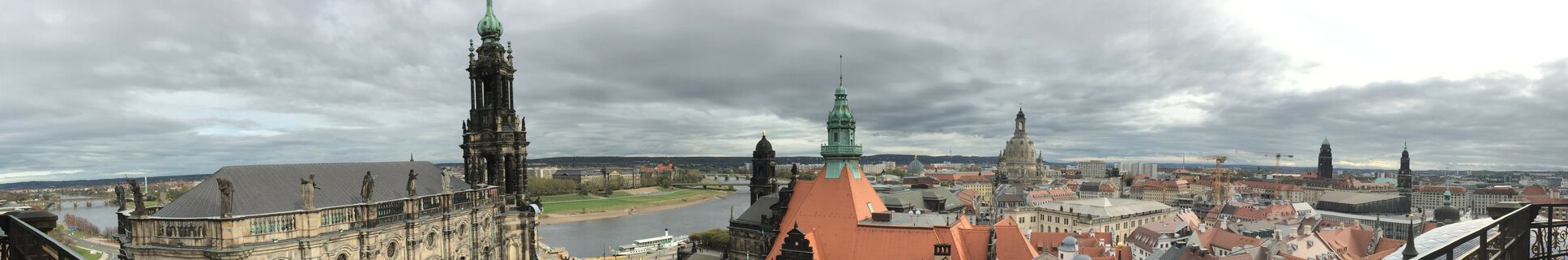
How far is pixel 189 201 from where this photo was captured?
1853cm

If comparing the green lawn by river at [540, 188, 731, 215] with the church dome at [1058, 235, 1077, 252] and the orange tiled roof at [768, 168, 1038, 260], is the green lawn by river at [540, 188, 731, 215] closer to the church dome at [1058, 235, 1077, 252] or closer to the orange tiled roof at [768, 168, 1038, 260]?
the church dome at [1058, 235, 1077, 252]

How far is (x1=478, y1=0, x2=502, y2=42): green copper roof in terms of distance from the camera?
3047cm

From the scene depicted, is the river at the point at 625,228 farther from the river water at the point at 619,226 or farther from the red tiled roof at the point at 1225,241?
the red tiled roof at the point at 1225,241

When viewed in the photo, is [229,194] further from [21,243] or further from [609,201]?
[609,201]

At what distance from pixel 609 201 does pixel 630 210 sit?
22.9 m

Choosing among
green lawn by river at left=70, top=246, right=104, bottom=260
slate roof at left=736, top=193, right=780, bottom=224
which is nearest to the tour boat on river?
slate roof at left=736, top=193, right=780, bottom=224

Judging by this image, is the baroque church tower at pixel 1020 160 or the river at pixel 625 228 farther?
the baroque church tower at pixel 1020 160

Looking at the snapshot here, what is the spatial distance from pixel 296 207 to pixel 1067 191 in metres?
131

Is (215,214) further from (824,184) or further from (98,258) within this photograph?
(98,258)

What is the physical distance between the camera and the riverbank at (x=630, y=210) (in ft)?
347

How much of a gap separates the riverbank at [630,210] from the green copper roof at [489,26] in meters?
74.6

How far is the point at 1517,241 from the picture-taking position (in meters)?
5.75

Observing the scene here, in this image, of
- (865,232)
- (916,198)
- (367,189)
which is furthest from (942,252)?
(916,198)

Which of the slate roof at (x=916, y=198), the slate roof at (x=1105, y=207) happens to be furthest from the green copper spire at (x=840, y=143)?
the slate roof at (x=1105, y=207)
